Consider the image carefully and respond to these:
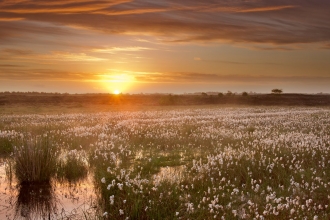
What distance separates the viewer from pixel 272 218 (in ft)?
21.8

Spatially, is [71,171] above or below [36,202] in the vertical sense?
above

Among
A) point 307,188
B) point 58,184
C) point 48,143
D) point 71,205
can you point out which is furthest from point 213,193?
point 48,143

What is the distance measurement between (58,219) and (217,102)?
217 feet

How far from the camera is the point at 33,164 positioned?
949cm

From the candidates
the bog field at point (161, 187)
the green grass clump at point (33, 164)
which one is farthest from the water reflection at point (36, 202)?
the green grass clump at point (33, 164)

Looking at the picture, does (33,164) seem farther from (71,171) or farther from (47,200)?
(47,200)

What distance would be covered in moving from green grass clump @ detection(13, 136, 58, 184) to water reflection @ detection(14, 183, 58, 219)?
34 centimetres

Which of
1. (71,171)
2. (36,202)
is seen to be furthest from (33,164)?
(36,202)

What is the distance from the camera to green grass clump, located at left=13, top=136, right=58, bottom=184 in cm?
959

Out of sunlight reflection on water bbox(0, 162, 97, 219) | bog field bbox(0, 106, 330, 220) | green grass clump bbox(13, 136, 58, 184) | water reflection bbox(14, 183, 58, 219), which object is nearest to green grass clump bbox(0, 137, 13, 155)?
bog field bbox(0, 106, 330, 220)

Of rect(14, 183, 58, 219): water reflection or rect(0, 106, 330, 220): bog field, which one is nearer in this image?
rect(0, 106, 330, 220): bog field

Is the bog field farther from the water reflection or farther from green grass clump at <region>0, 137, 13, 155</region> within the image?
green grass clump at <region>0, 137, 13, 155</region>

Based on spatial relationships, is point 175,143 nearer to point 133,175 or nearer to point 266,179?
point 133,175

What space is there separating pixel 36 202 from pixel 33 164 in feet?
5.81
